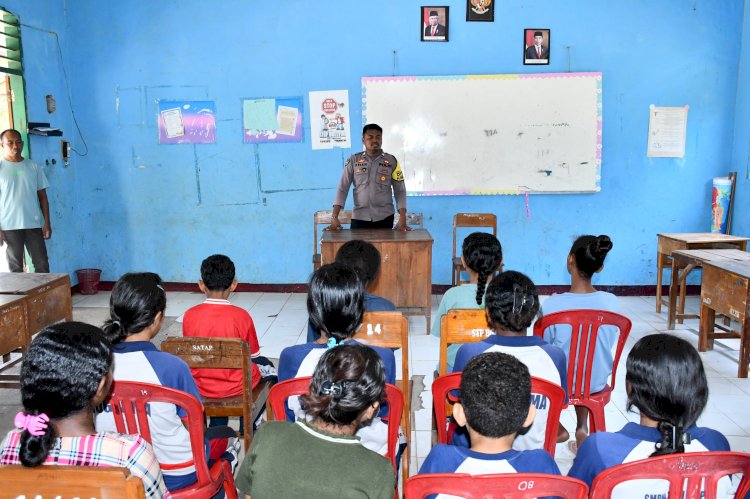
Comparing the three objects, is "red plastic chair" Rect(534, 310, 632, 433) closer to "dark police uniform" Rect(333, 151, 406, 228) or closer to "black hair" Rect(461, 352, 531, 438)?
"black hair" Rect(461, 352, 531, 438)

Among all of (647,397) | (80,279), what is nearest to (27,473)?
(647,397)

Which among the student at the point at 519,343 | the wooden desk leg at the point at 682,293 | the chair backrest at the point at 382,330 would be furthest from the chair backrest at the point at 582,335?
the wooden desk leg at the point at 682,293

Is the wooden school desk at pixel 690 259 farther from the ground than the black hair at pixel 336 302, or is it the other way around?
the black hair at pixel 336 302

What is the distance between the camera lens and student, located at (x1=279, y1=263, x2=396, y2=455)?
197 cm

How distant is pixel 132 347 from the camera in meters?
1.92

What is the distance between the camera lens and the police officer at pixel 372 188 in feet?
17.0

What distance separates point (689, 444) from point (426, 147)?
15.2 feet

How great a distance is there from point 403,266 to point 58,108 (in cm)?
380

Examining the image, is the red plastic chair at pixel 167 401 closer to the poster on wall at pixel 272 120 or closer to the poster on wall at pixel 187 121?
the poster on wall at pixel 272 120

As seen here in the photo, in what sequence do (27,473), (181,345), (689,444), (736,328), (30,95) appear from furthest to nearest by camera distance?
1. (30,95)
2. (736,328)
3. (181,345)
4. (689,444)
5. (27,473)

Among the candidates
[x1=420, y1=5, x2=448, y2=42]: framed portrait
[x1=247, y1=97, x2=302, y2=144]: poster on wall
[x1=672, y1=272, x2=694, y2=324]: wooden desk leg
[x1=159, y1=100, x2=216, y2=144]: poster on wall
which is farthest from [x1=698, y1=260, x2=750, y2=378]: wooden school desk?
[x1=159, y1=100, x2=216, y2=144]: poster on wall

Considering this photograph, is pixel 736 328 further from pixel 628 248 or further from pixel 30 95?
pixel 30 95

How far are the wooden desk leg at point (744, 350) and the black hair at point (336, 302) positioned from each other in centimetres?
298

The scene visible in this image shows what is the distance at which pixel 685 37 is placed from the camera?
5680 millimetres
